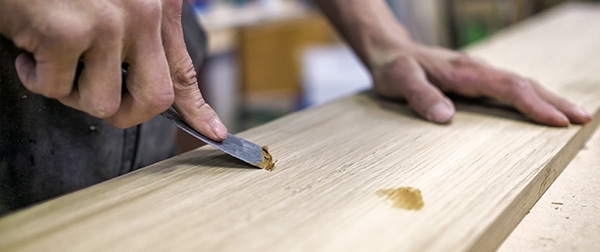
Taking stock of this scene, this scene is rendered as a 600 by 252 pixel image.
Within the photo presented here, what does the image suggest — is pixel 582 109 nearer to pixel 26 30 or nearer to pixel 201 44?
pixel 201 44

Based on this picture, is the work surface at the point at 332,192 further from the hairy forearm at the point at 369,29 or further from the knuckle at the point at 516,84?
the hairy forearm at the point at 369,29

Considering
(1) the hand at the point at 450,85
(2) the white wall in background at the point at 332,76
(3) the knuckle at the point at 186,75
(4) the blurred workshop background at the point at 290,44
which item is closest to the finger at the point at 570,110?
(1) the hand at the point at 450,85

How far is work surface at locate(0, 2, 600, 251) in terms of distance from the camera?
1.74 feet

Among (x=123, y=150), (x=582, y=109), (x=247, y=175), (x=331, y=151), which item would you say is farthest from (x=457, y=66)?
(x=123, y=150)

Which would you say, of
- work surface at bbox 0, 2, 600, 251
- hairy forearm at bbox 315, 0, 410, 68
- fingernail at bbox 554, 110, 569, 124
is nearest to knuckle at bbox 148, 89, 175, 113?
work surface at bbox 0, 2, 600, 251

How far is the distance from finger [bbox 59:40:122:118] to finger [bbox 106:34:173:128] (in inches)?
0.6

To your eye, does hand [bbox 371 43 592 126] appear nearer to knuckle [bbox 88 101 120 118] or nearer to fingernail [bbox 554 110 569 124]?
fingernail [bbox 554 110 569 124]

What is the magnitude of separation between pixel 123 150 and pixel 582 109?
92 cm

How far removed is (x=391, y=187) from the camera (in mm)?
659

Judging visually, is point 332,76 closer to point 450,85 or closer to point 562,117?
point 450,85

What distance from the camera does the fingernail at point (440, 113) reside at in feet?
3.04

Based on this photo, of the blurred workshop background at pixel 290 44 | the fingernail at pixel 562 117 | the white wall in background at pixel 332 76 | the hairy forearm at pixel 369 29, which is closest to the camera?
the fingernail at pixel 562 117

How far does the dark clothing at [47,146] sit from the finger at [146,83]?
248mm

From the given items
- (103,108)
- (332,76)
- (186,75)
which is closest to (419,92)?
(186,75)
